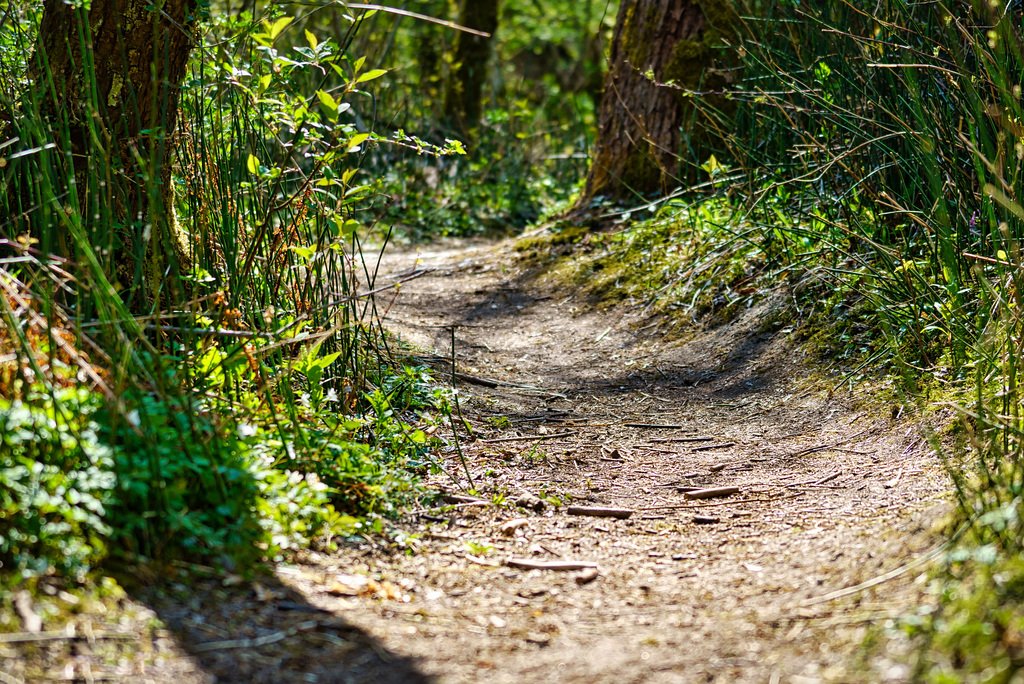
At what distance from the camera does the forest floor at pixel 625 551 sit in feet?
4.54

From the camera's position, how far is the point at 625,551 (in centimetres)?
194

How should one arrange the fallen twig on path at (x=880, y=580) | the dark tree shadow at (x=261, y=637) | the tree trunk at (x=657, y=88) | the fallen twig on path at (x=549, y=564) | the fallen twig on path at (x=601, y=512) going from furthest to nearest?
the tree trunk at (x=657, y=88) → the fallen twig on path at (x=601, y=512) → the fallen twig on path at (x=549, y=564) → the fallen twig on path at (x=880, y=580) → the dark tree shadow at (x=261, y=637)

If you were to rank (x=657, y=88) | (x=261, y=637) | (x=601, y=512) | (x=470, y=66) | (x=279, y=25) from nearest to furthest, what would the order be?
(x=261, y=637)
(x=601, y=512)
(x=279, y=25)
(x=657, y=88)
(x=470, y=66)

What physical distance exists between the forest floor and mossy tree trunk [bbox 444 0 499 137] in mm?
5340

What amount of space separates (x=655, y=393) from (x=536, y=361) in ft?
1.89

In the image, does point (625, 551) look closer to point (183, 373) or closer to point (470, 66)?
point (183, 373)

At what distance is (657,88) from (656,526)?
3278 millimetres

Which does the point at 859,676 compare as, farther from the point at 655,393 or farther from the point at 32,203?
the point at 32,203

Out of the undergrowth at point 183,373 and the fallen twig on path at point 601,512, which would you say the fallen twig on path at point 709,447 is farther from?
the undergrowth at point 183,373

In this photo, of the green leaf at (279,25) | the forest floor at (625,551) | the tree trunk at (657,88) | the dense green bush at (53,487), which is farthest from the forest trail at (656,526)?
the tree trunk at (657,88)

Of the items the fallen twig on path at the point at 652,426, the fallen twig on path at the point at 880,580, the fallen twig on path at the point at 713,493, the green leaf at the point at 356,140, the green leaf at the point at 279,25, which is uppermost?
the green leaf at the point at 279,25

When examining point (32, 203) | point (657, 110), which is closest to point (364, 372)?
point (32, 203)

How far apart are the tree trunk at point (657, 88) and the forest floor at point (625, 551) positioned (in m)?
1.66

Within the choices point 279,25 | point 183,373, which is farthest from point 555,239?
point 183,373
